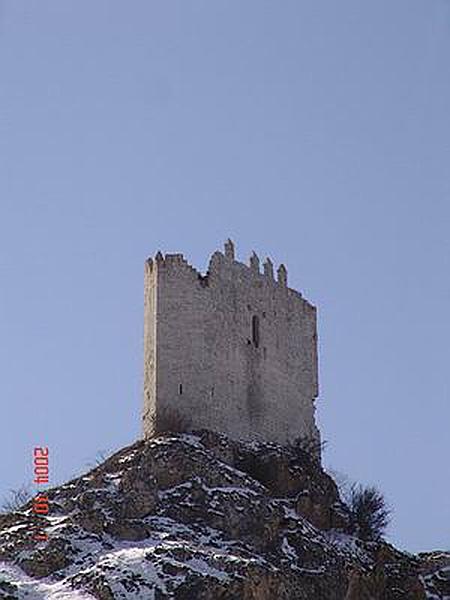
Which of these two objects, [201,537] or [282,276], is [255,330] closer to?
[282,276]

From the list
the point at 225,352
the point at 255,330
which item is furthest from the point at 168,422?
the point at 255,330

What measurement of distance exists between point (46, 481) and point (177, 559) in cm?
631

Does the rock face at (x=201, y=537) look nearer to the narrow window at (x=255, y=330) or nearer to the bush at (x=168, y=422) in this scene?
the bush at (x=168, y=422)

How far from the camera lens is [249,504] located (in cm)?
5481

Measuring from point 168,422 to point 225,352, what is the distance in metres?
3.94

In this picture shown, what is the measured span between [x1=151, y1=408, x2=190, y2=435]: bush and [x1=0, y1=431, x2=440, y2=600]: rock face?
0.83 m

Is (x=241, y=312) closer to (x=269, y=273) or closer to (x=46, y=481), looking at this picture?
(x=269, y=273)

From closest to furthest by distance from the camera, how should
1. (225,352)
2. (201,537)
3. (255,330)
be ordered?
1. (201,537)
2. (225,352)
3. (255,330)

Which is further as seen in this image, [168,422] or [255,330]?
[255,330]

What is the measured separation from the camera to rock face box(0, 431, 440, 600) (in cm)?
4916

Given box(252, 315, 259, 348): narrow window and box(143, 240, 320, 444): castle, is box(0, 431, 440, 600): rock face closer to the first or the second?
box(143, 240, 320, 444): castle

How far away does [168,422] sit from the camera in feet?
191

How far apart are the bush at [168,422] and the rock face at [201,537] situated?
2.72ft

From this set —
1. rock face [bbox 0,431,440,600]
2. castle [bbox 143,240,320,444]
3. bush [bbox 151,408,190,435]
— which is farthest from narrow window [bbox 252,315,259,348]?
bush [bbox 151,408,190,435]
